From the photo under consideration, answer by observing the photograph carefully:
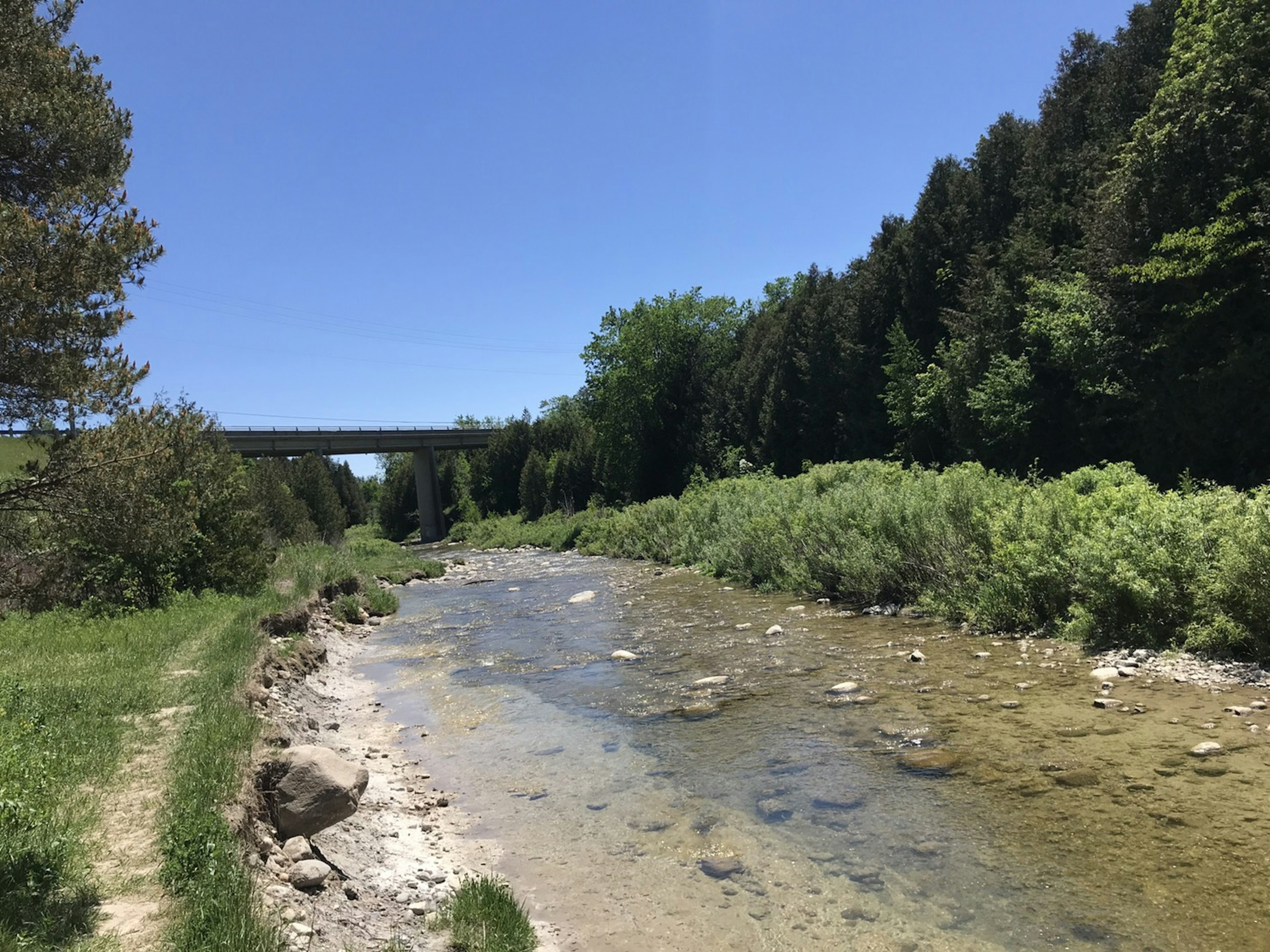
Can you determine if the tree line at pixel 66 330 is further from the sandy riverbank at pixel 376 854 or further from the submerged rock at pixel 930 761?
the submerged rock at pixel 930 761

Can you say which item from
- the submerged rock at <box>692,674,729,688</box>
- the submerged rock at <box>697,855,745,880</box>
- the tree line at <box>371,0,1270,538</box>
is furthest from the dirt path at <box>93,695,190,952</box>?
the tree line at <box>371,0,1270,538</box>

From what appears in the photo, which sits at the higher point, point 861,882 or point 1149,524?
point 1149,524

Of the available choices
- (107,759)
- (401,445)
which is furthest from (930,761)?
(401,445)

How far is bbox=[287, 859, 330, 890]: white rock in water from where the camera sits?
5.57m

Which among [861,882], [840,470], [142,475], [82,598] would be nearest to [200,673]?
[142,475]

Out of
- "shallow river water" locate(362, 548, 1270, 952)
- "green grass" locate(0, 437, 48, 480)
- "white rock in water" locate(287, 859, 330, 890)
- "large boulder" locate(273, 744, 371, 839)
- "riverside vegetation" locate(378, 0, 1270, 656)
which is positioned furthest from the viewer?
"riverside vegetation" locate(378, 0, 1270, 656)

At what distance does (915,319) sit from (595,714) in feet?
117

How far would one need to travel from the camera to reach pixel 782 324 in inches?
2055

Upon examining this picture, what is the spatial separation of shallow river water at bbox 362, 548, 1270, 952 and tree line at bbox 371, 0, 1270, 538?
1361cm

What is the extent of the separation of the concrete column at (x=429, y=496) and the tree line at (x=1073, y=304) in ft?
116

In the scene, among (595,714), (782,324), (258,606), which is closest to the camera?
(595,714)

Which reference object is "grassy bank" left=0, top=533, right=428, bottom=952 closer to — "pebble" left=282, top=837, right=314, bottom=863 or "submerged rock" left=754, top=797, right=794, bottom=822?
"pebble" left=282, top=837, right=314, bottom=863

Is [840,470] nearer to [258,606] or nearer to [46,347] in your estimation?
[258,606]

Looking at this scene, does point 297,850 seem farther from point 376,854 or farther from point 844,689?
point 844,689
